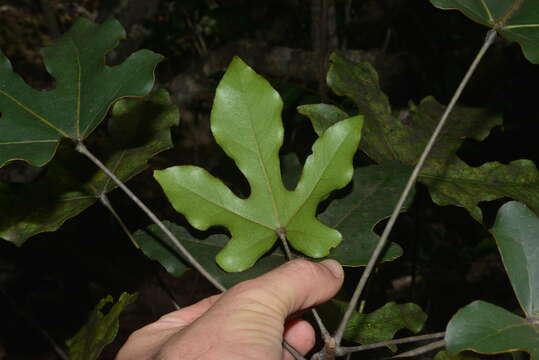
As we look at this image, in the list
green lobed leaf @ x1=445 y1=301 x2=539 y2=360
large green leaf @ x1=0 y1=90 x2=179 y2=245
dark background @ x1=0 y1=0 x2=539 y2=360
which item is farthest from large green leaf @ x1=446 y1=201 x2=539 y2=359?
large green leaf @ x1=0 y1=90 x2=179 y2=245

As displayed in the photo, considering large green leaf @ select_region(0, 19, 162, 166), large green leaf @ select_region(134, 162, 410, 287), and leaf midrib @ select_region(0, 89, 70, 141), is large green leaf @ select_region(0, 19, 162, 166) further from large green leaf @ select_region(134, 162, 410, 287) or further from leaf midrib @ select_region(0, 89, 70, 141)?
large green leaf @ select_region(134, 162, 410, 287)

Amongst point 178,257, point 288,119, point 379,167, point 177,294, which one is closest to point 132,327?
point 177,294

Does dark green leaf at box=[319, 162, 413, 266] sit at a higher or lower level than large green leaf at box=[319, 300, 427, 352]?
higher

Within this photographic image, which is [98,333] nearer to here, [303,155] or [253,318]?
[253,318]

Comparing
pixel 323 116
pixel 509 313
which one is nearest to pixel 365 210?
pixel 323 116

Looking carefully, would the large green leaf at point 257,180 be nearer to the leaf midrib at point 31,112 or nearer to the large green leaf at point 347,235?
the large green leaf at point 347,235
